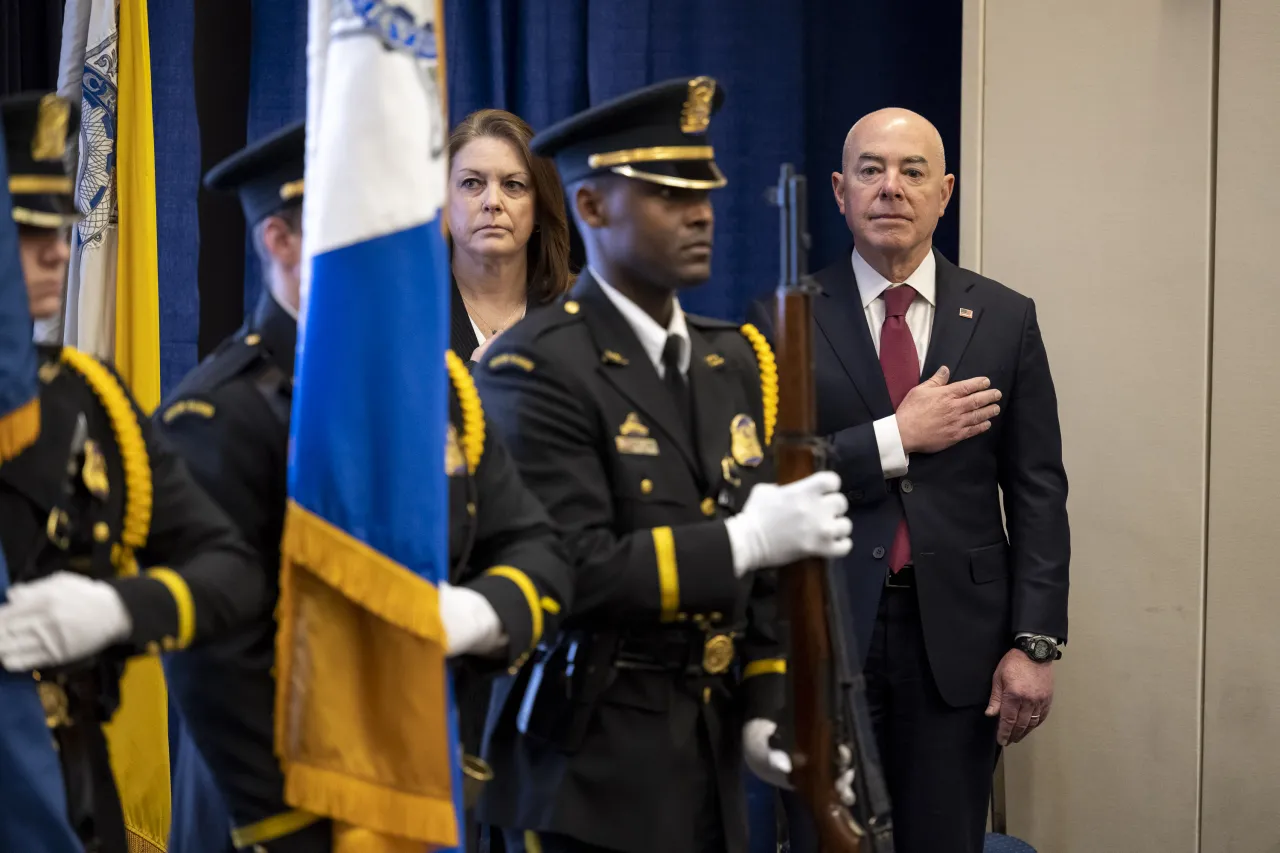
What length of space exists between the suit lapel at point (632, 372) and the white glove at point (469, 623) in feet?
1.19

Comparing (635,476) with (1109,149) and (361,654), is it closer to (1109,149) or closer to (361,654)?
(361,654)

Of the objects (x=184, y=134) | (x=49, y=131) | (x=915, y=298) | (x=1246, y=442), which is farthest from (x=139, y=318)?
(x=1246, y=442)

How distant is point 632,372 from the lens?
2055mm

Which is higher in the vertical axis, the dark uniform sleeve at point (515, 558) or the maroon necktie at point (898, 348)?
the maroon necktie at point (898, 348)

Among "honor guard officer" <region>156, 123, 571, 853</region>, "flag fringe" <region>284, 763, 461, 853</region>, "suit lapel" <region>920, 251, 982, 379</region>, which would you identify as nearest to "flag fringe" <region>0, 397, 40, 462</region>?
"honor guard officer" <region>156, 123, 571, 853</region>

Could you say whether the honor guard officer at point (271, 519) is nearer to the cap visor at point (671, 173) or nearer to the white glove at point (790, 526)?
the white glove at point (790, 526)

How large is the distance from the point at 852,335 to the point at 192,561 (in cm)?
159

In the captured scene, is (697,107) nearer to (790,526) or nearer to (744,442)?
(744,442)

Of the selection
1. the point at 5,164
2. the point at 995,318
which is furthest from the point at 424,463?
the point at 995,318

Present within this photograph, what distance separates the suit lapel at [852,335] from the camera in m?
2.91

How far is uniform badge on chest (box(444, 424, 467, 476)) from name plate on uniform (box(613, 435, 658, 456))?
0.22m

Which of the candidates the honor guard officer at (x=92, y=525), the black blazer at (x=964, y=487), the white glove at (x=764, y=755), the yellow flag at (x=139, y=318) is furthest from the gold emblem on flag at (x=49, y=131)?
the yellow flag at (x=139, y=318)

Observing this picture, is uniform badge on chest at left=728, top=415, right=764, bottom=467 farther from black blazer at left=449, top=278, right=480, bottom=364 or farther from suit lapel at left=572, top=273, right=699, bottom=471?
black blazer at left=449, top=278, right=480, bottom=364

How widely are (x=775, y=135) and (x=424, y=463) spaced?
2.46 meters
